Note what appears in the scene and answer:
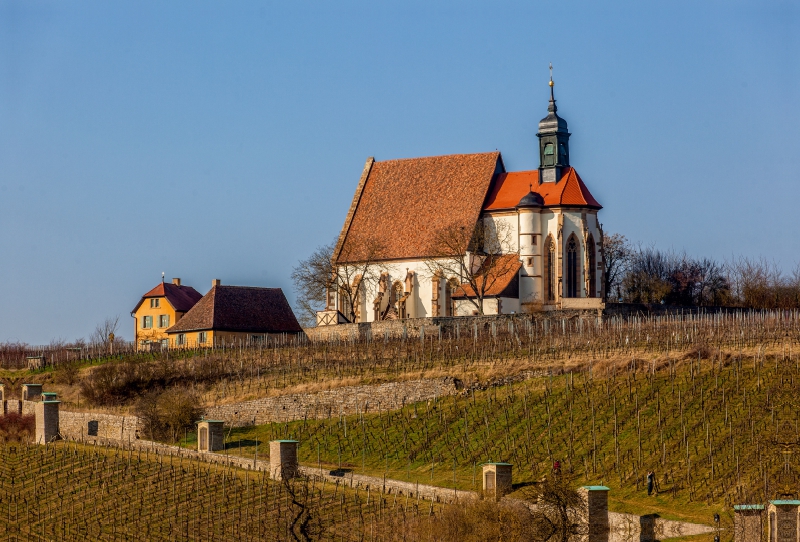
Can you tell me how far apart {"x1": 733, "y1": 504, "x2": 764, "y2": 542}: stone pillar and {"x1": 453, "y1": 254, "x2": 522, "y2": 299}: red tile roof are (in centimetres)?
4143

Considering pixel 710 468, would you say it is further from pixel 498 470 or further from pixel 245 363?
pixel 245 363

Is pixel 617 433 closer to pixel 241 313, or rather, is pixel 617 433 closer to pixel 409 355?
pixel 409 355

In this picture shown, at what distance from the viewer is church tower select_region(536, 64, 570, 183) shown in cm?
8162

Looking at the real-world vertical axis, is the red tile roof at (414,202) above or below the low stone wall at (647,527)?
above

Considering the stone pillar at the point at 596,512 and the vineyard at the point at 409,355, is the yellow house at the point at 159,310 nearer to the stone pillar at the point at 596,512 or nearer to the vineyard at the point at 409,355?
the vineyard at the point at 409,355

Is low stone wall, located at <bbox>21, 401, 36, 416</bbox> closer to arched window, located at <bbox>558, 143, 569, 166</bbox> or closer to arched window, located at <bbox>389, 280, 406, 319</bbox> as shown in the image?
arched window, located at <bbox>389, 280, 406, 319</bbox>

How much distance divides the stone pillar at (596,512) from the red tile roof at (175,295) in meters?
53.6

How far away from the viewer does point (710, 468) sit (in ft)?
142

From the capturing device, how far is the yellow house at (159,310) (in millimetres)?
89062

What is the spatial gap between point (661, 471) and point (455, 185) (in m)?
42.1

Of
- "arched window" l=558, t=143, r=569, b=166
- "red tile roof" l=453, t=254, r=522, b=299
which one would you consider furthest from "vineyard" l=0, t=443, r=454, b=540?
"arched window" l=558, t=143, r=569, b=166

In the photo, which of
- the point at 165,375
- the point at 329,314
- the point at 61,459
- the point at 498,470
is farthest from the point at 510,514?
the point at 329,314

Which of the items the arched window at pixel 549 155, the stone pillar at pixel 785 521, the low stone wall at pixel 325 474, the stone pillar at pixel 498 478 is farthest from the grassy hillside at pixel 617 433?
the arched window at pixel 549 155

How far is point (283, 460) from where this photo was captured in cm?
4700
